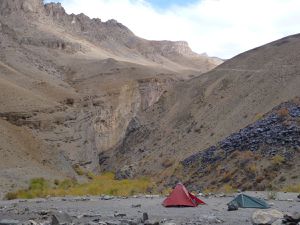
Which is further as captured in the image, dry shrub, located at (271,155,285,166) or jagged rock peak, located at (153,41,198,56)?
jagged rock peak, located at (153,41,198,56)

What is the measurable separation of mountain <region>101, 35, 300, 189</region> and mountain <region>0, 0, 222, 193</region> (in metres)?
5.71

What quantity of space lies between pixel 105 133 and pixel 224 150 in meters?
36.3

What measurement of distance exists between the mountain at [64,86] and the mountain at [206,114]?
571cm

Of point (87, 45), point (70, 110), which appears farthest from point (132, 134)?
point (87, 45)

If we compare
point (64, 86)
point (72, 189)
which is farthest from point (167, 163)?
point (64, 86)

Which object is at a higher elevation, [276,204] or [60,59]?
[60,59]

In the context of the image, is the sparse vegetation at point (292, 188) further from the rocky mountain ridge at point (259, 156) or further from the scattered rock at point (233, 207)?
the scattered rock at point (233, 207)

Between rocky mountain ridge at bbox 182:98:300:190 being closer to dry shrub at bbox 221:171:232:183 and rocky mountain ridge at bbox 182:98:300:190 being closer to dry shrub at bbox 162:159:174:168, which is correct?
dry shrub at bbox 221:171:232:183

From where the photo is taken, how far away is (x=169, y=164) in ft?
161

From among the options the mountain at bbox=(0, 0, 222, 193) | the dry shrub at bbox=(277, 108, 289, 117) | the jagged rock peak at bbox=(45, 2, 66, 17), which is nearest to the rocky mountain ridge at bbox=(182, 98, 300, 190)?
the dry shrub at bbox=(277, 108, 289, 117)

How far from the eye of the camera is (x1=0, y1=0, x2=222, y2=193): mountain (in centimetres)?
5256

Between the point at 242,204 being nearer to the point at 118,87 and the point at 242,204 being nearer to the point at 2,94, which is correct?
the point at 2,94

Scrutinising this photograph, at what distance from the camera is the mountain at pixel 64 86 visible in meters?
52.6

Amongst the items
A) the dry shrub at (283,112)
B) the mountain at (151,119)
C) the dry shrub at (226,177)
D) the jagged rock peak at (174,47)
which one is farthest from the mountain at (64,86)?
the dry shrub at (283,112)
